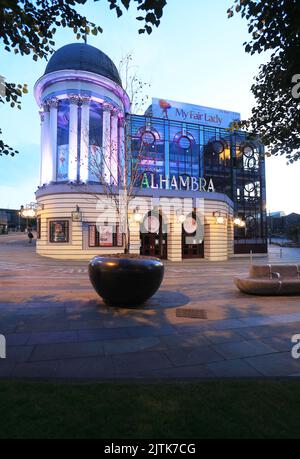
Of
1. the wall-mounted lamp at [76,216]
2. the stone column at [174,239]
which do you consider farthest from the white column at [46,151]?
the stone column at [174,239]

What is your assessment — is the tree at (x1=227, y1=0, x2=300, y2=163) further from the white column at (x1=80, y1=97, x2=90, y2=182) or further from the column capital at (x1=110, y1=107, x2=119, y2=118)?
the column capital at (x1=110, y1=107, x2=119, y2=118)

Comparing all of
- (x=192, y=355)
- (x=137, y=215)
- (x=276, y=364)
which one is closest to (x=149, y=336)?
(x=192, y=355)

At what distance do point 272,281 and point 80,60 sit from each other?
29146 millimetres

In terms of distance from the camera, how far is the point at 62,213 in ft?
78.5

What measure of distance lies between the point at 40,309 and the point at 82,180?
69.3 ft

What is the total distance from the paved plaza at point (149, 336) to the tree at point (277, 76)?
430cm

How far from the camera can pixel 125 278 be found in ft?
24.2

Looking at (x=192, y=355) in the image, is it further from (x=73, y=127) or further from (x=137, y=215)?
(x=73, y=127)

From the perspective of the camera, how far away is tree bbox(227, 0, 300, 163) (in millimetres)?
4555

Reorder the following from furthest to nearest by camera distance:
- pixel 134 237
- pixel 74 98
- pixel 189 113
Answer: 1. pixel 189 113
2. pixel 74 98
3. pixel 134 237

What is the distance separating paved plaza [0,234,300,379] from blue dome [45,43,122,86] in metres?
26.4

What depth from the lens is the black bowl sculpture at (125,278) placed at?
290 inches

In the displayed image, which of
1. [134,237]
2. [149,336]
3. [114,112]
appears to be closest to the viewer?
[149,336]

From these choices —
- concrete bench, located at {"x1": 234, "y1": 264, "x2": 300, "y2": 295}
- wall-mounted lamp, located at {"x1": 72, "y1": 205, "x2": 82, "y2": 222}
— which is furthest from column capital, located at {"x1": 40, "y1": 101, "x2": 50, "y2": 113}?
concrete bench, located at {"x1": 234, "y1": 264, "x2": 300, "y2": 295}
